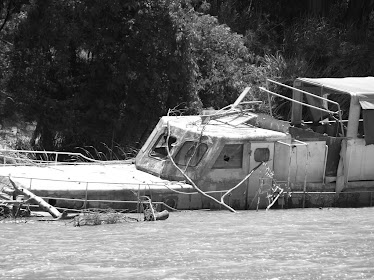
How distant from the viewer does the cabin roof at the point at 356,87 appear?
1997cm

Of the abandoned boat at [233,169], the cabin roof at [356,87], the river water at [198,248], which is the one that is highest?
the cabin roof at [356,87]

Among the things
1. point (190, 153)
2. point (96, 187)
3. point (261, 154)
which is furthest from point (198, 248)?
point (261, 154)

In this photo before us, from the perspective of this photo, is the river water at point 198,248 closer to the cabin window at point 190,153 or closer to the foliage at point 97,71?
the cabin window at point 190,153

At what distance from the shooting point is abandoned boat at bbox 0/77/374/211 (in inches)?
746

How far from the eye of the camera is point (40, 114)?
2567 cm

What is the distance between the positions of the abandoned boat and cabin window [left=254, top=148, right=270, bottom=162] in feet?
0.06

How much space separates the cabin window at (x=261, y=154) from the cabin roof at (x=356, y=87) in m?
1.87

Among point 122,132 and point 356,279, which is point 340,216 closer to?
point 356,279

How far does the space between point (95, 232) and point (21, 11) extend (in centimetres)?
1104

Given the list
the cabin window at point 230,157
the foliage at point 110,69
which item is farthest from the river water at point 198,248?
the foliage at point 110,69

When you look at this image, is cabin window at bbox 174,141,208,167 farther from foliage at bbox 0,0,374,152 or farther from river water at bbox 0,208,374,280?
foliage at bbox 0,0,374,152

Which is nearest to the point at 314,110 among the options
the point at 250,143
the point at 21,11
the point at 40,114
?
the point at 250,143

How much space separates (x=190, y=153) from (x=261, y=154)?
1.25 m

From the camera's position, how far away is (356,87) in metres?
20.5
